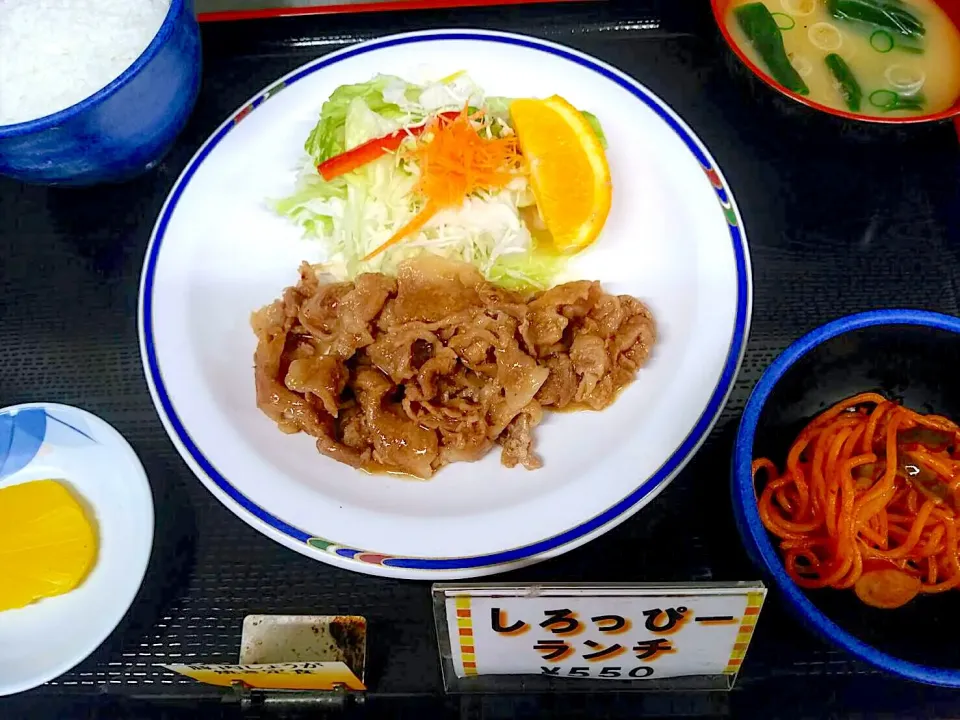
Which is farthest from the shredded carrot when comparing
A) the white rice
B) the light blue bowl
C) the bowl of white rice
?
the light blue bowl

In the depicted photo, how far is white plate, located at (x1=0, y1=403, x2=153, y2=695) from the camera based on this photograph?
6.51ft

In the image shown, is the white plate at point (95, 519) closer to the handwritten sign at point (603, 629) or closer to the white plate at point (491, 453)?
the white plate at point (491, 453)

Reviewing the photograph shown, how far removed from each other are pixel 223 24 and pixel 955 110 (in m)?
2.75

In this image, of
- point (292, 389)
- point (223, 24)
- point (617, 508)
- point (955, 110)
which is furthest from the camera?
point (223, 24)

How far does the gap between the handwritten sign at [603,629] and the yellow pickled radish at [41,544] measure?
42.8 inches

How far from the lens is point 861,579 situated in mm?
1824

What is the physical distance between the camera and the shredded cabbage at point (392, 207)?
263 centimetres

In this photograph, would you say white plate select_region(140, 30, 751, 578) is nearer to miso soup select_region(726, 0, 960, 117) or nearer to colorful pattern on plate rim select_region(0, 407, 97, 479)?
colorful pattern on plate rim select_region(0, 407, 97, 479)

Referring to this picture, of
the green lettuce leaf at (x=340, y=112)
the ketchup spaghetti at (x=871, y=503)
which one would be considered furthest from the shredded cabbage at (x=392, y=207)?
the ketchup spaghetti at (x=871, y=503)

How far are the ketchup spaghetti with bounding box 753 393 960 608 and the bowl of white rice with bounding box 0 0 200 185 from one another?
2174 millimetres

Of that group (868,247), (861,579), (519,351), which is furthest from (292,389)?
(868,247)

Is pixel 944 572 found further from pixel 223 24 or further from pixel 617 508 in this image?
pixel 223 24

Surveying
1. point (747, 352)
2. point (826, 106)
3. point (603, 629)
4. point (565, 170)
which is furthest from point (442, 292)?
point (826, 106)

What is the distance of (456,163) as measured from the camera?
102 inches
